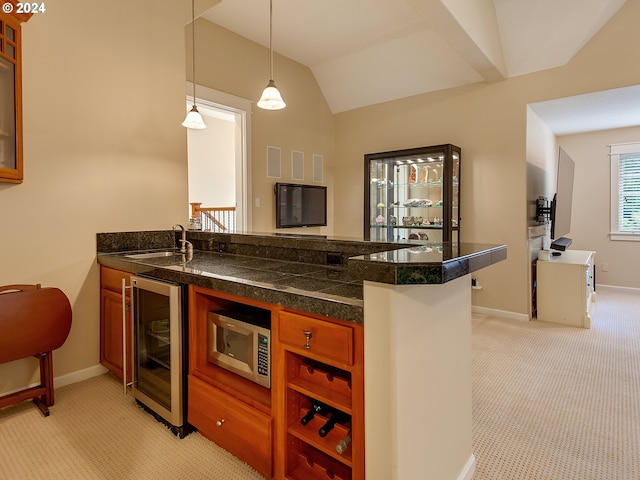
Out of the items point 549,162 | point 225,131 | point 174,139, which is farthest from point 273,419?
point 225,131

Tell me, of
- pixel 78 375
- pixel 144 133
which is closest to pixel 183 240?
pixel 144 133

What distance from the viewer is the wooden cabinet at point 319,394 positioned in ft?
4.01

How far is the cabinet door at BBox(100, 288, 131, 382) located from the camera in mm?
2463

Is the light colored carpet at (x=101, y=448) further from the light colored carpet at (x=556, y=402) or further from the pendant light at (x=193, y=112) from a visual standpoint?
the pendant light at (x=193, y=112)

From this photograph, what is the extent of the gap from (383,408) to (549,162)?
533cm

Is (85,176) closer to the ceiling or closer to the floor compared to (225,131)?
closer to the floor

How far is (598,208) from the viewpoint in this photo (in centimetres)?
559

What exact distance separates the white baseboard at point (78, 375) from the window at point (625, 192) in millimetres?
6747

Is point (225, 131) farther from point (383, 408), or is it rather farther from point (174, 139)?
point (383, 408)

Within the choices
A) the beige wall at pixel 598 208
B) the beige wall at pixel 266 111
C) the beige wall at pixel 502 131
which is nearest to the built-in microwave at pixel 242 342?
the beige wall at pixel 266 111

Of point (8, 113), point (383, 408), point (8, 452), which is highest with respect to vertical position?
point (8, 113)

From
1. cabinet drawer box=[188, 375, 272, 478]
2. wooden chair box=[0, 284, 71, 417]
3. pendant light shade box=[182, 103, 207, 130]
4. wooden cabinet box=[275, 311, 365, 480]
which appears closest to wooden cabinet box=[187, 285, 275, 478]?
cabinet drawer box=[188, 375, 272, 478]

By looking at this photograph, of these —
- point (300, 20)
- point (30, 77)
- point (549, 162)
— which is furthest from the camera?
point (549, 162)

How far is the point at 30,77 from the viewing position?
7.58ft
